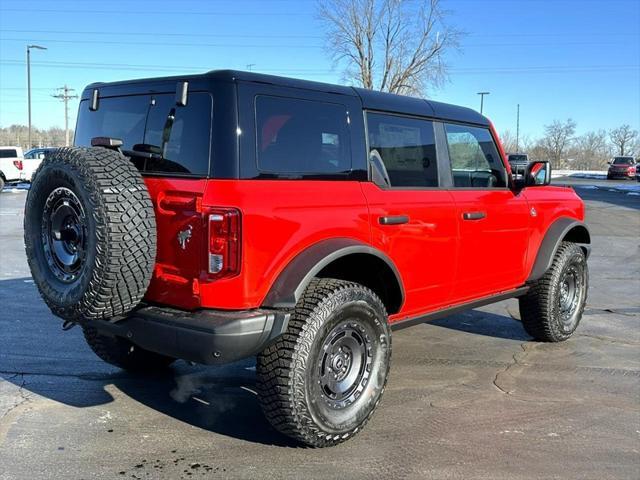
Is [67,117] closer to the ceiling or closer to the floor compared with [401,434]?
closer to the ceiling

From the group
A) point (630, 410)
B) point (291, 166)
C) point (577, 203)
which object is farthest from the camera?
point (577, 203)

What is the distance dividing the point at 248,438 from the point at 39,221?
1.75 metres

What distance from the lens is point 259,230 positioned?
3021mm

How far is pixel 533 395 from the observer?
4.30m

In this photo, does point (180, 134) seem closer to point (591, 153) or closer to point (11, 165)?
point (11, 165)

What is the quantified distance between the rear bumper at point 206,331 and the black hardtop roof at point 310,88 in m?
1.22

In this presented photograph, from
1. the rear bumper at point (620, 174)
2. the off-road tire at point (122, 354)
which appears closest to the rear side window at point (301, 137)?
the off-road tire at point (122, 354)

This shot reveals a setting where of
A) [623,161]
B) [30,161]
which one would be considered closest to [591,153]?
[623,161]

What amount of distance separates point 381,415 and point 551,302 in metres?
2.30

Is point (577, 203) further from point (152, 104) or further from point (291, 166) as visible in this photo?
point (152, 104)

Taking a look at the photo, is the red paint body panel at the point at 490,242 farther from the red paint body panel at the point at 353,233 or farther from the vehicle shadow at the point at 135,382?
the vehicle shadow at the point at 135,382

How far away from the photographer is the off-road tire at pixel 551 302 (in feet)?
17.7

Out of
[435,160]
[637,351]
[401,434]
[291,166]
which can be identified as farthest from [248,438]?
[637,351]

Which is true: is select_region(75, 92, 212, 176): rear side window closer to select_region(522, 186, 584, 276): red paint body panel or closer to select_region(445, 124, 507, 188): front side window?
select_region(445, 124, 507, 188): front side window
